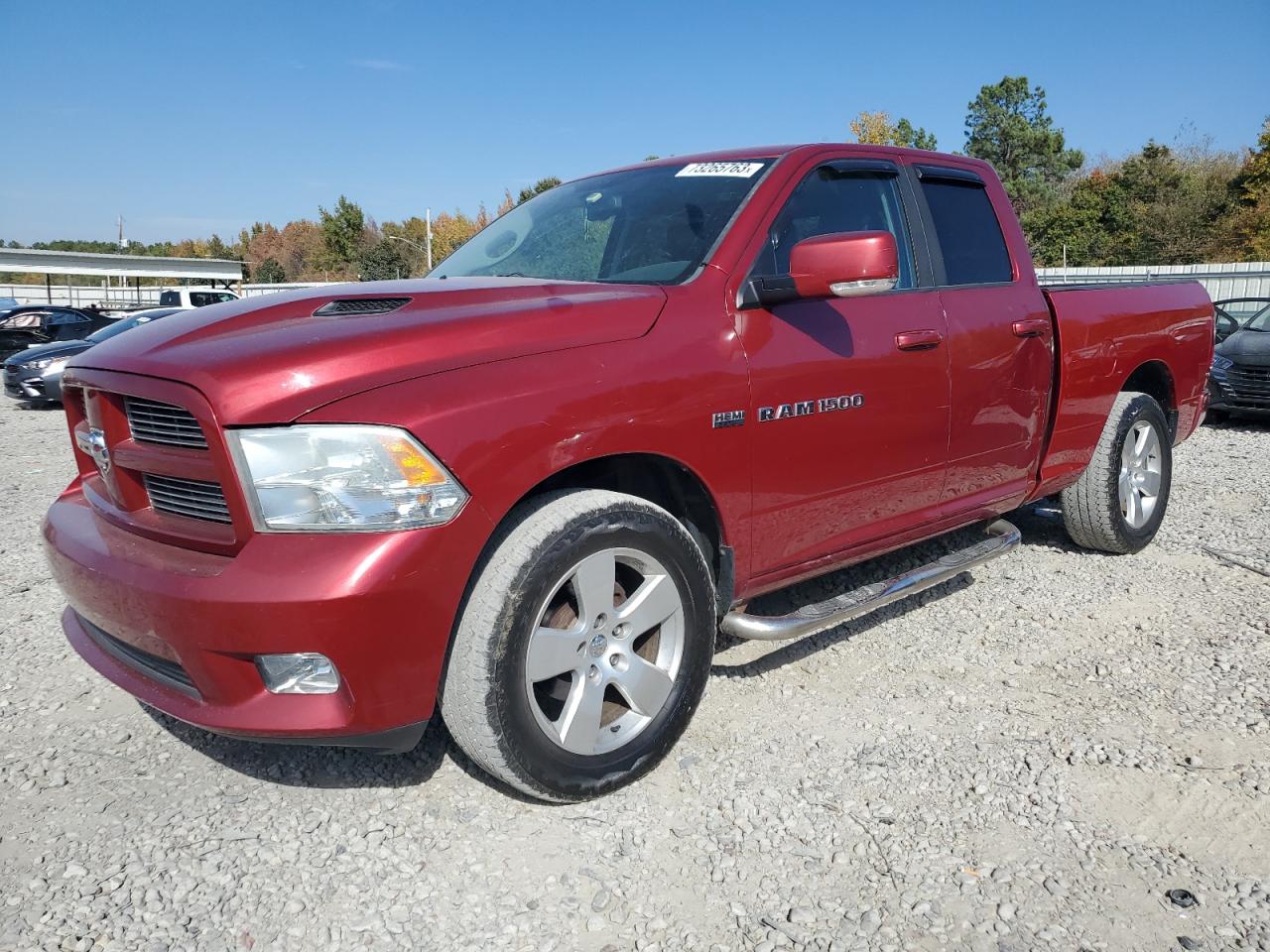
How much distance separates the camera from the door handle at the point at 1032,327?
3.81 meters

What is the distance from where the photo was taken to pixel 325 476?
6.79 ft

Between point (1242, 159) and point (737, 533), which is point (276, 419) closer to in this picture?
point (737, 533)

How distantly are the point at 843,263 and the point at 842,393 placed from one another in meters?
0.50

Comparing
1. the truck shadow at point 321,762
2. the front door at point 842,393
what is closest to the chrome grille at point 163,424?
the truck shadow at point 321,762

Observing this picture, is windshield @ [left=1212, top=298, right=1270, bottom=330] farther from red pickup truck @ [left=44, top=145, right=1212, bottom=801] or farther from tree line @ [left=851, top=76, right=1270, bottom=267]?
tree line @ [left=851, top=76, right=1270, bottom=267]

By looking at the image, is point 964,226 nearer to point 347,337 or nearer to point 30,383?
point 347,337

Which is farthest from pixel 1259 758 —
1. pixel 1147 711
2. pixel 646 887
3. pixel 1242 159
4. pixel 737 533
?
pixel 1242 159

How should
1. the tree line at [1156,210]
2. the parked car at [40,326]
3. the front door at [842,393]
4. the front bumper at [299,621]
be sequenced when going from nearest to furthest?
1. the front bumper at [299,621]
2. the front door at [842,393]
3. the parked car at [40,326]
4. the tree line at [1156,210]

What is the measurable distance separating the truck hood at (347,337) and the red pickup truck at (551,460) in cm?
1

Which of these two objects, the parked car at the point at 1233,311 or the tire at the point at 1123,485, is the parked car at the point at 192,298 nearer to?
the parked car at the point at 1233,311

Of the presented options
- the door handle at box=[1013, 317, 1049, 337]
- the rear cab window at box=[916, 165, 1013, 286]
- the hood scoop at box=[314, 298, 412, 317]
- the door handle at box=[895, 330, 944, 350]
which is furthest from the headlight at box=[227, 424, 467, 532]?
the door handle at box=[1013, 317, 1049, 337]

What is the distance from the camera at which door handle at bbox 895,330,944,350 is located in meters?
3.26

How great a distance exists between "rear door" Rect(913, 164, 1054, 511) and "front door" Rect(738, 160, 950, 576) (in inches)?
5.6

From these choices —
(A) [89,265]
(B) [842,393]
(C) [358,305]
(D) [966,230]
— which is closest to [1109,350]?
(D) [966,230]
